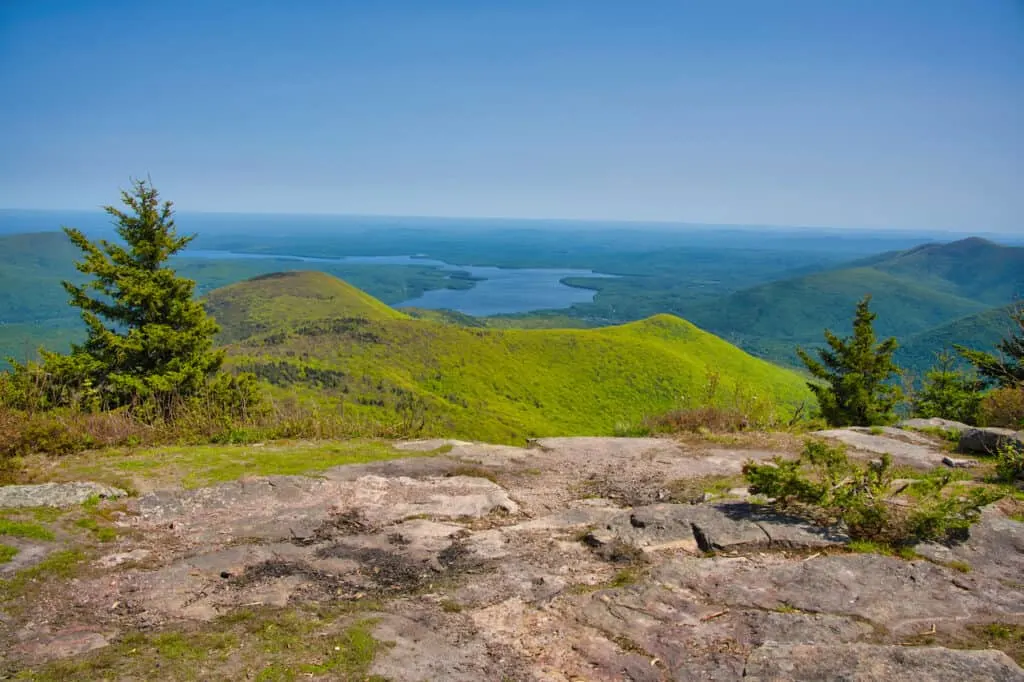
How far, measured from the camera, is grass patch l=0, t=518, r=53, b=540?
5496mm

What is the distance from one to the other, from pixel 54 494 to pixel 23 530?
3.82 feet

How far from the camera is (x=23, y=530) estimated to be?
18.3 ft

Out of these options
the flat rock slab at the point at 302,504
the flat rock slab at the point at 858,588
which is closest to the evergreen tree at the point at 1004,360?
the flat rock slab at the point at 858,588

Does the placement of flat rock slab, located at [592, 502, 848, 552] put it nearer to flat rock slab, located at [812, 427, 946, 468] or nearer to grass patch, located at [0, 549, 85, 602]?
flat rock slab, located at [812, 427, 946, 468]

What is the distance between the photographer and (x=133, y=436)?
956 cm

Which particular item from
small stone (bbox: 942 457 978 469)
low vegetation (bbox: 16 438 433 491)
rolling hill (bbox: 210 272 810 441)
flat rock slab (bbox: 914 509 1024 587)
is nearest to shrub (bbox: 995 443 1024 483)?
small stone (bbox: 942 457 978 469)

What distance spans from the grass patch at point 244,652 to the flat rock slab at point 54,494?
10.7 ft

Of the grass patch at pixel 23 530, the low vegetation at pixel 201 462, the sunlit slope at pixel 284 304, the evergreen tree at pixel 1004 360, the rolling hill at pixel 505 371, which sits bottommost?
the rolling hill at pixel 505 371

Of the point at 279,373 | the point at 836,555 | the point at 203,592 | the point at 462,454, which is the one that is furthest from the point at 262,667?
the point at 279,373

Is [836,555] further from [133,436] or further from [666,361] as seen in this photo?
[666,361]

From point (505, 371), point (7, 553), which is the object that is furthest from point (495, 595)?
point (505, 371)

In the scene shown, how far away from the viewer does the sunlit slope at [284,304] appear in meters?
121

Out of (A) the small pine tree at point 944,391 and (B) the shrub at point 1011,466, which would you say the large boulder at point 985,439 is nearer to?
(B) the shrub at point 1011,466

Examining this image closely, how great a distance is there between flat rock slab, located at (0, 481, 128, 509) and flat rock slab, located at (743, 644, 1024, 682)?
23.4 ft
